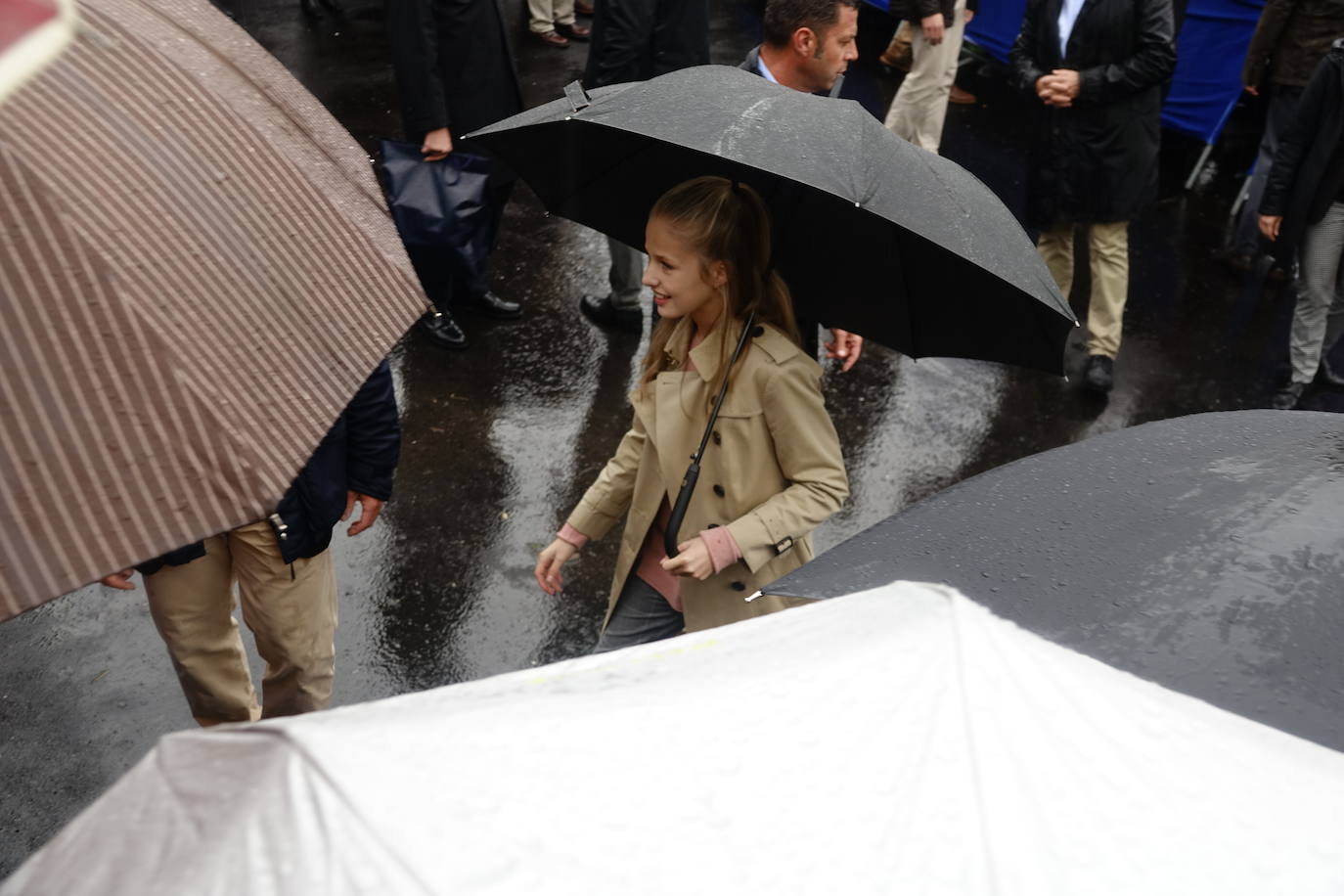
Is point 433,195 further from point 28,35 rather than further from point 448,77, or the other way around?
point 28,35

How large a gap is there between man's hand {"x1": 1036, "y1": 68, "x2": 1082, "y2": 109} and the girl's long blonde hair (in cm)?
302

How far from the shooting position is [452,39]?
4.78 m

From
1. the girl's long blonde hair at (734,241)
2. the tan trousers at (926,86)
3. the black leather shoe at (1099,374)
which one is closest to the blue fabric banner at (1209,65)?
the tan trousers at (926,86)

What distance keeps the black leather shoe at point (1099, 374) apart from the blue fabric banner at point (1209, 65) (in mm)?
2864

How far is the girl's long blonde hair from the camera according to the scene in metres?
2.69

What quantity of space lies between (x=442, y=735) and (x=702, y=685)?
30cm

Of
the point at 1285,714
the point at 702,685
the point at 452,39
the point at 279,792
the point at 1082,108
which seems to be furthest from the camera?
the point at 1082,108

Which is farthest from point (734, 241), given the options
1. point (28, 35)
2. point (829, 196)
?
point (28, 35)

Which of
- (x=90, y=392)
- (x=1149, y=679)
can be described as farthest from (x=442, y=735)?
(x=1149, y=679)

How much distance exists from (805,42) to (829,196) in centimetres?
135

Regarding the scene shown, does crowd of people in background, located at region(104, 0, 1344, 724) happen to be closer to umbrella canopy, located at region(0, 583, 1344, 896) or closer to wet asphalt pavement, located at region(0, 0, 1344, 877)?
wet asphalt pavement, located at region(0, 0, 1344, 877)

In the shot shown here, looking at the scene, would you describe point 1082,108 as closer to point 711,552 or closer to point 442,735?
point 711,552

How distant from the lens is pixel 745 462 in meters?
2.78

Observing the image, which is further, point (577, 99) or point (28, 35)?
point (577, 99)
